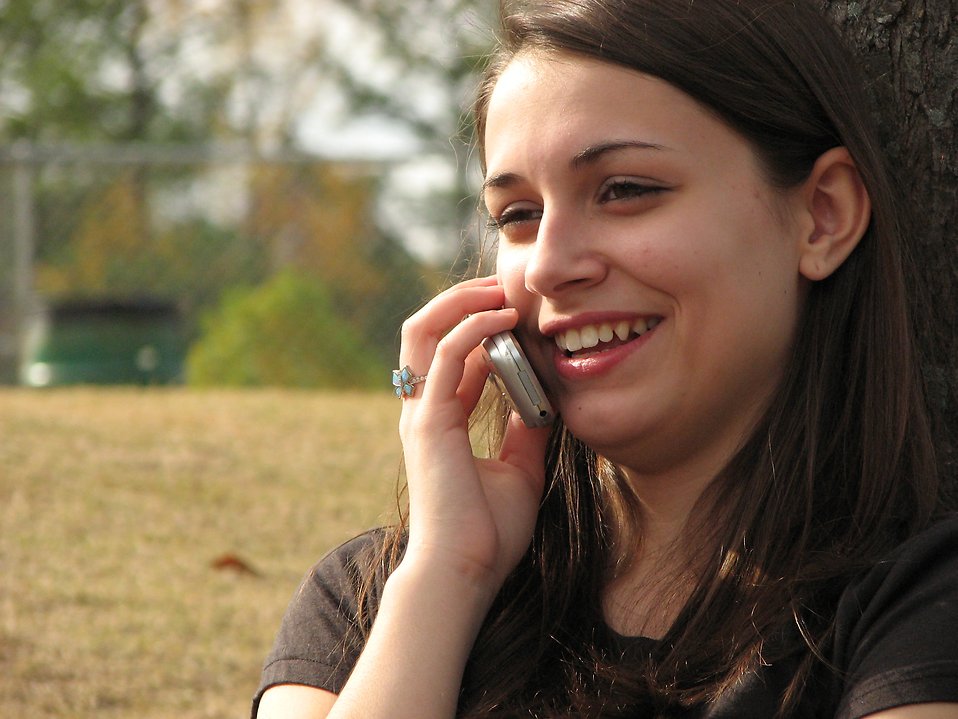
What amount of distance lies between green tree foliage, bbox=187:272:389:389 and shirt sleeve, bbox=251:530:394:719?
7343mm

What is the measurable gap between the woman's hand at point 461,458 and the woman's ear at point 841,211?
1.72ft

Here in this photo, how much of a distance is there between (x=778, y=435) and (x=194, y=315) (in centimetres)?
1008

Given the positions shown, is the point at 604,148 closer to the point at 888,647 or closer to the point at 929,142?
the point at 929,142

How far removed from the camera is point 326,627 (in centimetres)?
240

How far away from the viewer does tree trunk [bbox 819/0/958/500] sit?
8.09 ft

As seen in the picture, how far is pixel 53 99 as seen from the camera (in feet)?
72.8

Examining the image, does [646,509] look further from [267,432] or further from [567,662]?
[267,432]

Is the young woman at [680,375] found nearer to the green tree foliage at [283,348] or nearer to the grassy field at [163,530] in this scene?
the grassy field at [163,530]

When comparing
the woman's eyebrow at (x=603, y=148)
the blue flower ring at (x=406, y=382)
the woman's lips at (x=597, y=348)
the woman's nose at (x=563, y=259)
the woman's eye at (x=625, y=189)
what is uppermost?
the woman's eyebrow at (x=603, y=148)

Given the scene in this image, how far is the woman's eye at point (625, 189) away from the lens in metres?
2.17

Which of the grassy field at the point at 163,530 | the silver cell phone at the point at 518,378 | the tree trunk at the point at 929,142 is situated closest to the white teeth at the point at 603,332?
the silver cell phone at the point at 518,378

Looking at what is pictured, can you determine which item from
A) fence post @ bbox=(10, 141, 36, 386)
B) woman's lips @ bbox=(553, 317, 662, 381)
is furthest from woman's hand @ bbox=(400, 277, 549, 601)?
fence post @ bbox=(10, 141, 36, 386)

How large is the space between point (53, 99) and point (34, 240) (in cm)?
1166

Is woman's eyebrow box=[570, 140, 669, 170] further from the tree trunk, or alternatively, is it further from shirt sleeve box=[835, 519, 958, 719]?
shirt sleeve box=[835, 519, 958, 719]
